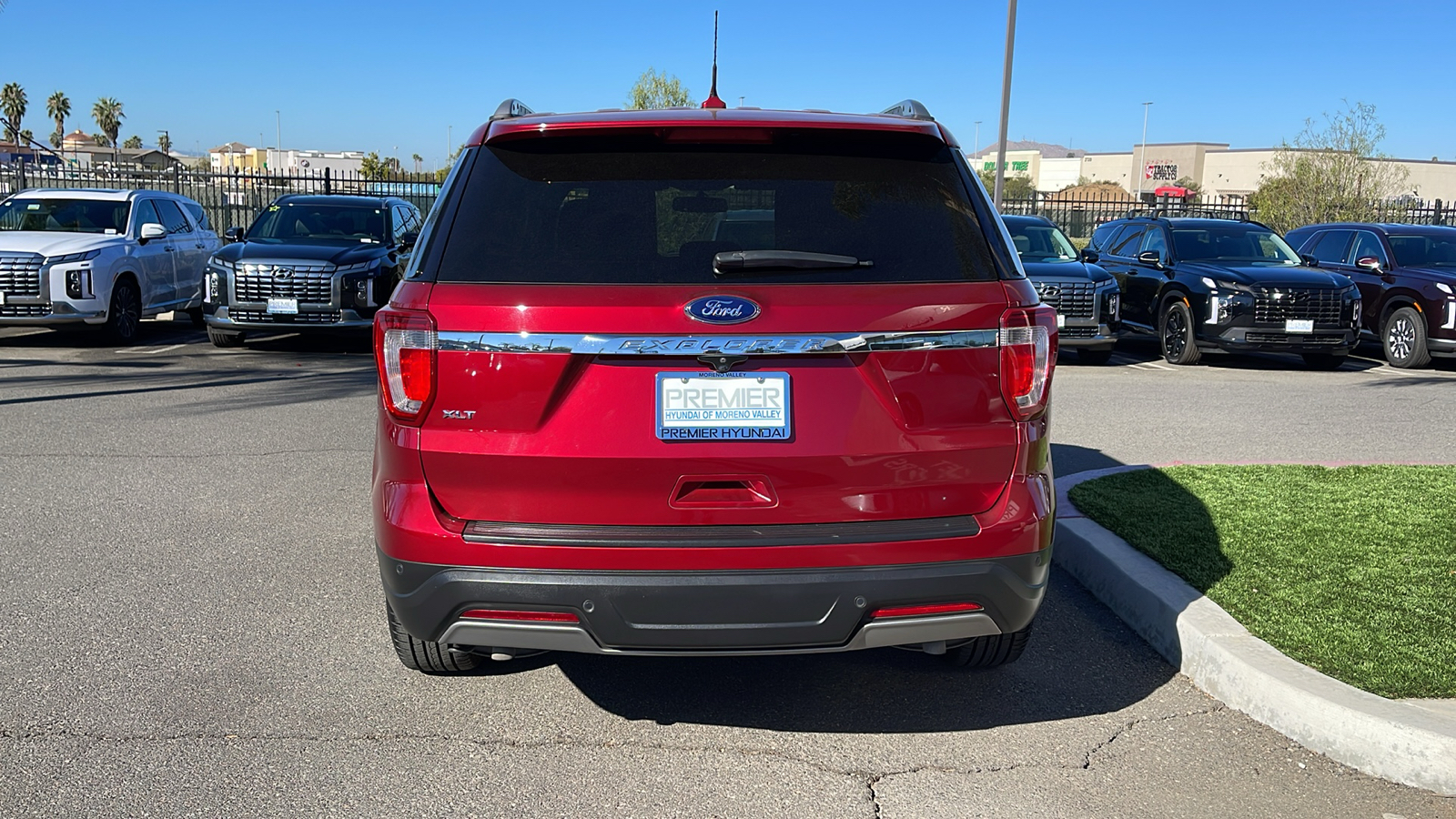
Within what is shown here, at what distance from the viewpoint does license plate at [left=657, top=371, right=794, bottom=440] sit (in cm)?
312

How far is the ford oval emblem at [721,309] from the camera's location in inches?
122

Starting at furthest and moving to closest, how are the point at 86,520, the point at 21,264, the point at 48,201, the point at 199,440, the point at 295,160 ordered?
the point at 295,160 < the point at 48,201 < the point at 21,264 < the point at 199,440 < the point at 86,520

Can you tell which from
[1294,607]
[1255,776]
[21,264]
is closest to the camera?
[1255,776]

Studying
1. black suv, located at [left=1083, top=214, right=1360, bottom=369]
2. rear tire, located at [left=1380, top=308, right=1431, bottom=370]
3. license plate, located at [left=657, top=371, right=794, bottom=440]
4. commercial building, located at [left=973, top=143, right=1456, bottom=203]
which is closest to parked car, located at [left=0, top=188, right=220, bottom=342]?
black suv, located at [left=1083, top=214, right=1360, bottom=369]

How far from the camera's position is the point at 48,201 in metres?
14.5

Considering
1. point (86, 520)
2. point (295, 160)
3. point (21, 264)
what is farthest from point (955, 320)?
point (295, 160)

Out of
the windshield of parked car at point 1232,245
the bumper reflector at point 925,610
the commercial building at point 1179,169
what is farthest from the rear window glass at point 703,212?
the commercial building at point 1179,169

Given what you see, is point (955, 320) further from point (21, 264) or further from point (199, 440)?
point (21, 264)

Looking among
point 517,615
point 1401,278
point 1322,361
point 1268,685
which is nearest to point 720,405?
point 517,615

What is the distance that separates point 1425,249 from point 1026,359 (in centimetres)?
1444

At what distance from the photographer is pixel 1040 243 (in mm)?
15031

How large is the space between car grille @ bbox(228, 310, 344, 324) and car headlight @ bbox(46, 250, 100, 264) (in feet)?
5.62

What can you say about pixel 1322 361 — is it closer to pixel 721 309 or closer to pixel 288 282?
→ pixel 288 282

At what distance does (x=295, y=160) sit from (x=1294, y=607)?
94.0 meters
